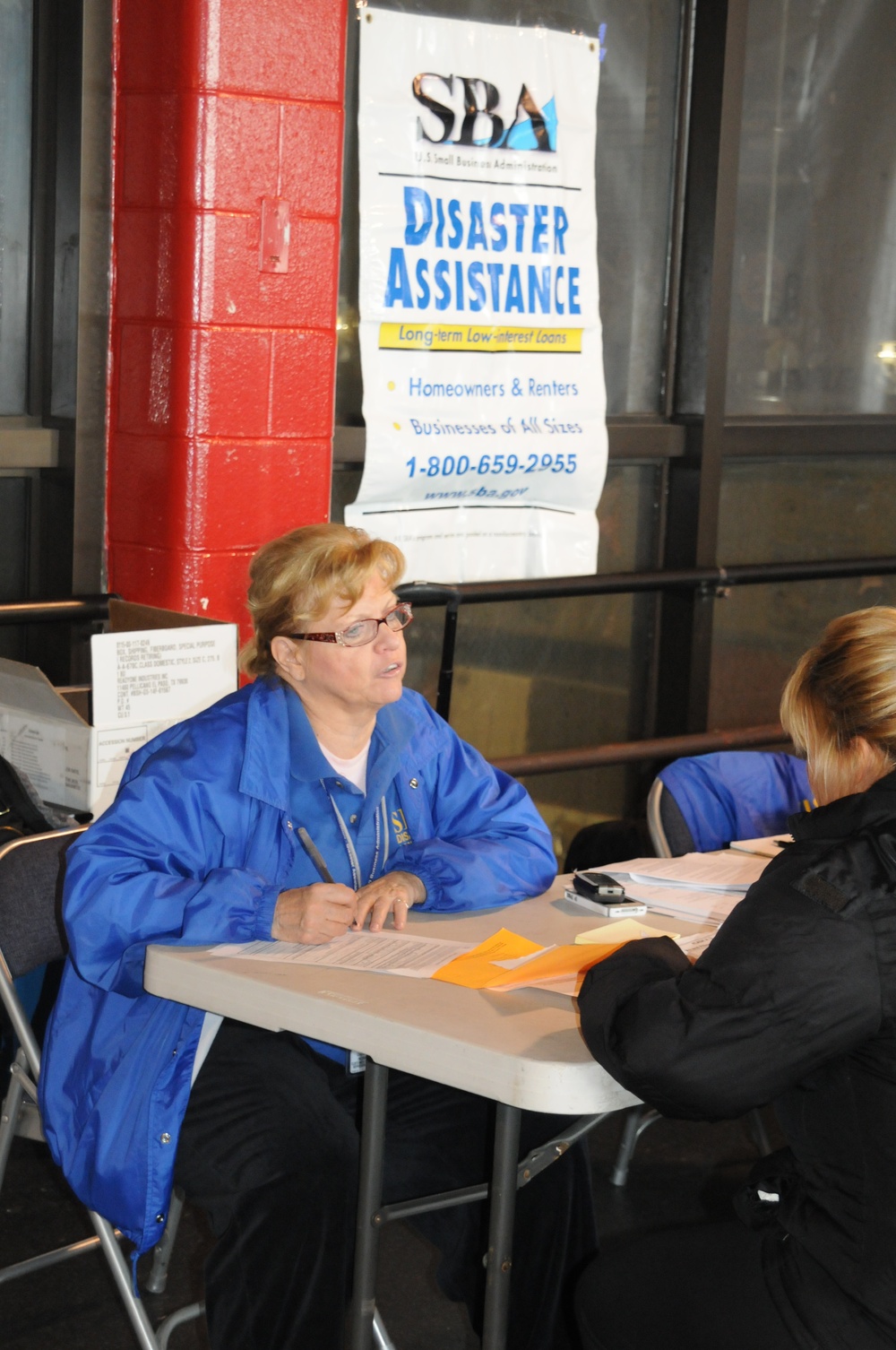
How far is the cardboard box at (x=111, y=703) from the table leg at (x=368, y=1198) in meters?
1.13

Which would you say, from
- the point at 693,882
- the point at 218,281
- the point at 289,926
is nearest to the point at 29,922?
the point at 289,926

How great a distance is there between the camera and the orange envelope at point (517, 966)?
186 cm

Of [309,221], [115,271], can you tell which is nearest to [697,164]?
[309,221]

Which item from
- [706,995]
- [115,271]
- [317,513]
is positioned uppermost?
[115,271]

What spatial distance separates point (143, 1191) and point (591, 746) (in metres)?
2.55

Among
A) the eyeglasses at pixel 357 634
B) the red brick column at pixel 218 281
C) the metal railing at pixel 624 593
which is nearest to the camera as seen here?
the eyeglasses at pixel 357 634

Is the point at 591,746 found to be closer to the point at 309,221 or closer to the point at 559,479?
the point at 559,479

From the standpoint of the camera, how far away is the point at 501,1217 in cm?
178

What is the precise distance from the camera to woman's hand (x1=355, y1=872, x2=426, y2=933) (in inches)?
82.0

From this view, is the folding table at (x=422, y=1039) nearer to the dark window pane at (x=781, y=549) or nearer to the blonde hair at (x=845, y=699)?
the blonde hair at (x=845, y=699)

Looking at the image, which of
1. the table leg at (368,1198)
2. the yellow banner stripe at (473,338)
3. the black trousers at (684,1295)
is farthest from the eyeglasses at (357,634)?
the yellow banner stripe at (473,338)

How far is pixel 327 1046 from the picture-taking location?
2219 millimetres

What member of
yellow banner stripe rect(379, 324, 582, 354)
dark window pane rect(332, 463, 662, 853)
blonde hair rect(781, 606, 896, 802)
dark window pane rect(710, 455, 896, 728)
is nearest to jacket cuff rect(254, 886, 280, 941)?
blonde hair rect(781, 606, 896, 802)

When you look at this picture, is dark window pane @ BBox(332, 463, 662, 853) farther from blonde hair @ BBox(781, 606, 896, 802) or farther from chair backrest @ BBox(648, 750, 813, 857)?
blonde hair @ BBox(781, 606, 896, 802)
